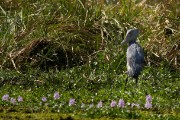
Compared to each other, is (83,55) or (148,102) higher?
(148,102)

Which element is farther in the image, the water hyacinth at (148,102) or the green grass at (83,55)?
the green grass at (83,55)

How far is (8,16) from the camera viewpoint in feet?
31.4

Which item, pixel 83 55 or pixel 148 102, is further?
pixel 83 55

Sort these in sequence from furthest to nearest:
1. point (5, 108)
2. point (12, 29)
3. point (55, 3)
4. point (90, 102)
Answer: point (55, 3) → point (12, 29) → point (90, 102) → point (5, 108)

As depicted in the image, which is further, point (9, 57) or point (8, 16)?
point (8, 16)

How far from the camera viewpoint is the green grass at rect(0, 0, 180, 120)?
6.60m

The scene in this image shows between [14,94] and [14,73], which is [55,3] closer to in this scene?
[14,73]

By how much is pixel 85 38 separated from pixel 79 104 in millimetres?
3080

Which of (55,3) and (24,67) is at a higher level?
(55,3)

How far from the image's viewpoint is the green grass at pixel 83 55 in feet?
21.7

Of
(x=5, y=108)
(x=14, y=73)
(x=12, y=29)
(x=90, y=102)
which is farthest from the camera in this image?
(x=12, y=29)

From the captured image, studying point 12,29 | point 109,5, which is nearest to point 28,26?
point 12,29

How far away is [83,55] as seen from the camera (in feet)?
29.5

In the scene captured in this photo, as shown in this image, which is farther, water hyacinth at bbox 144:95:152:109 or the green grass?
the green grass
